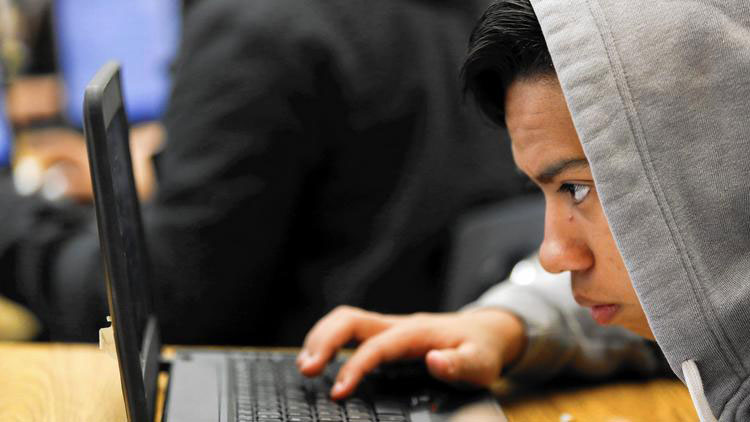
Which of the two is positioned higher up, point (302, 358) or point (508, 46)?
point (508, 46)

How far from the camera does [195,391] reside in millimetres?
952

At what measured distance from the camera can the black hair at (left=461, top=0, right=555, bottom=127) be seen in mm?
839

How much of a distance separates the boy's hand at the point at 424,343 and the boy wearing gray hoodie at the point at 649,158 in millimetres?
197

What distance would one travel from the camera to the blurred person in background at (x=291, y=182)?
4.84 ft

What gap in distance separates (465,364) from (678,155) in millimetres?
358

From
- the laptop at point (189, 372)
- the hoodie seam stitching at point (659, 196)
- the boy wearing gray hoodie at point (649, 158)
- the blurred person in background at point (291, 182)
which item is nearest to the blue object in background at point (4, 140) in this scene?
the blurred person in background at point (291, 182)

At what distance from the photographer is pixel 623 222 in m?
0.77

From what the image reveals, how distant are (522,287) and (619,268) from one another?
361 millimetres

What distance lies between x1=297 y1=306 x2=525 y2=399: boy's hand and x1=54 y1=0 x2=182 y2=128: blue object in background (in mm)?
1579

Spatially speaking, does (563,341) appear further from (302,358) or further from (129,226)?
(129,226)

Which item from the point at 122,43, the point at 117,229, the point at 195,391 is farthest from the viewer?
the point at 122,43

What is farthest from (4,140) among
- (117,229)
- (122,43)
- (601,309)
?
(601,309)

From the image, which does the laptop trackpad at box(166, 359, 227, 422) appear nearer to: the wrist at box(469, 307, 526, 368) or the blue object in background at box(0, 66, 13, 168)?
the wrist at box(469, 307, 526, 368)

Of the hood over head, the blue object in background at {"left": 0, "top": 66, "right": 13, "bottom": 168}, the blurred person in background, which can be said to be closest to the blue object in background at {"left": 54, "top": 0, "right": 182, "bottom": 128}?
the blue object in background at {"left": 0, "top": 66, "right": 13, "bottom": 168}
